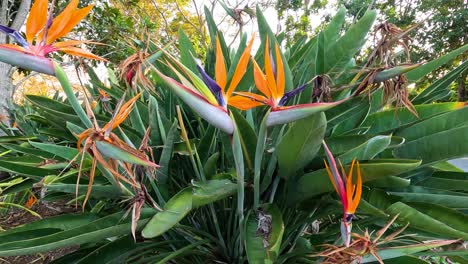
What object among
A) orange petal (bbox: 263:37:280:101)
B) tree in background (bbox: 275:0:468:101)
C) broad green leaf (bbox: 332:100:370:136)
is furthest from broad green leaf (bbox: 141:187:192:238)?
tree in background (bbox: 275:0:468:101)

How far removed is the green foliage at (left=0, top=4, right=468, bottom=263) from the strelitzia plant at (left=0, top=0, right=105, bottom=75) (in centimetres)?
3

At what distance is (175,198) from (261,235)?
15 centimetres

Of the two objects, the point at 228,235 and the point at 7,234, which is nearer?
the point at 7,234

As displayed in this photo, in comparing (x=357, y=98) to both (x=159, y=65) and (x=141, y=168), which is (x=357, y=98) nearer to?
(x=141, y=168)

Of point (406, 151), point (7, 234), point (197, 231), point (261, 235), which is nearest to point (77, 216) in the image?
point (7, 234)

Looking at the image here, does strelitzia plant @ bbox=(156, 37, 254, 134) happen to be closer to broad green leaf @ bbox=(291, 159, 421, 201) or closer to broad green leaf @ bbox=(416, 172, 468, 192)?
broad green leaf @ bbox=(291, 159, 421, 201)

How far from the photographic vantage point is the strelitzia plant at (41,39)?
0.44m

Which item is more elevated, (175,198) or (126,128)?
(126,128)

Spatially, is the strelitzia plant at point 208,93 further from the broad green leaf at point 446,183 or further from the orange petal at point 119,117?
the broad green leaf at point 446,183

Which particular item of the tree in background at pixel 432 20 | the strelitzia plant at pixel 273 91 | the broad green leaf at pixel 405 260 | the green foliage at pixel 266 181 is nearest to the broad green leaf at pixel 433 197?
the green foliage at pixel 266 181

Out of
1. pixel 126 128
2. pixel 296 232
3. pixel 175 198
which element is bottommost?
pixel 296 232

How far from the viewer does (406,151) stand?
0.71 meters

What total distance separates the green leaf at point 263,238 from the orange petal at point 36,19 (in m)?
0.43

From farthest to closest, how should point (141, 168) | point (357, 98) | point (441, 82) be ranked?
point (441, 82) < point (357, 98) < point (141, 168)
